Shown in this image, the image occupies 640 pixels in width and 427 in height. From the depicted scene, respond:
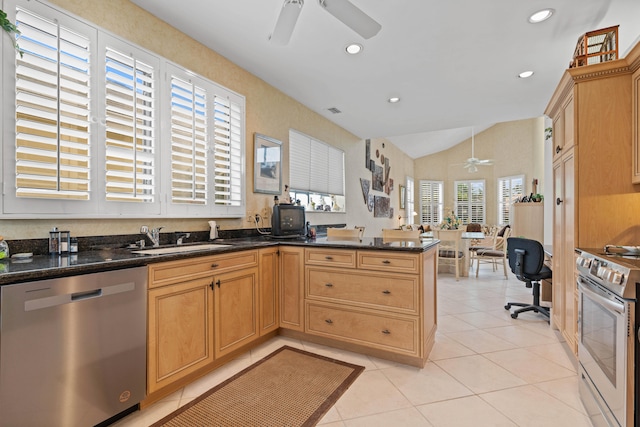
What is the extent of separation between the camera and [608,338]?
1.56 meters

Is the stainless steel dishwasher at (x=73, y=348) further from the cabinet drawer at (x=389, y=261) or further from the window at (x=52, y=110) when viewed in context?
the cabinet drawer at (x=389, y=261)

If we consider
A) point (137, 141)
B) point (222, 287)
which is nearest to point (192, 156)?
point (137, 141)

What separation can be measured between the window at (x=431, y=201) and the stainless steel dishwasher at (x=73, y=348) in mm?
10992

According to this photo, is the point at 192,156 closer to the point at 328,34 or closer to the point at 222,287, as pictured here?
the point at 222,287

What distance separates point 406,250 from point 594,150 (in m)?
1.45

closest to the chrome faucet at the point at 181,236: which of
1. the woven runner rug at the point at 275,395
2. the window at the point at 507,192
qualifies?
the woven runner rug at the point at 275,395

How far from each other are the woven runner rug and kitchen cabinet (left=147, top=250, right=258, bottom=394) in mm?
225

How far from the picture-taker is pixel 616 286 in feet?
4.78

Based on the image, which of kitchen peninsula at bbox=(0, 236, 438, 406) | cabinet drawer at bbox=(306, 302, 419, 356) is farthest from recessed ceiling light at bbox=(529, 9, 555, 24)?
cabinet drawer at bbox=(306, 302, 419, 356)

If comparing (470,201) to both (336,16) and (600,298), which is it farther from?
(336,16)

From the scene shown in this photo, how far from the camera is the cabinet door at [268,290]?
271cm

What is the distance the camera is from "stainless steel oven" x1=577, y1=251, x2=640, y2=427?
137 cm

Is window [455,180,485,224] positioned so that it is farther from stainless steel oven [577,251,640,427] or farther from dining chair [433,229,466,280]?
stainless steel oven [577,251,640,427]

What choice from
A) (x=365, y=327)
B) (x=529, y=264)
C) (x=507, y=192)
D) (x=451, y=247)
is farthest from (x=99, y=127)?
(x=507, y=192)
